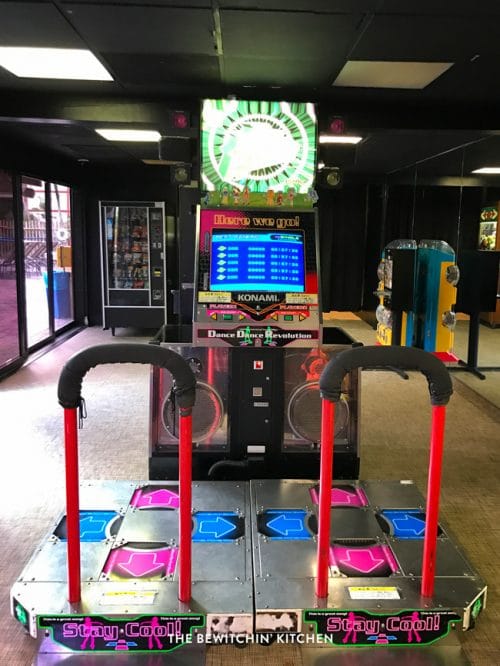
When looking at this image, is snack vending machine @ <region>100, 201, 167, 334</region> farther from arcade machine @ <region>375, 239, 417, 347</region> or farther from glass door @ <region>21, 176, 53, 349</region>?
arcade machine @ <region>375, 239, 417, 347</region>

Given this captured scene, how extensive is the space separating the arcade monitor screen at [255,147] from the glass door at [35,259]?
3.94 m

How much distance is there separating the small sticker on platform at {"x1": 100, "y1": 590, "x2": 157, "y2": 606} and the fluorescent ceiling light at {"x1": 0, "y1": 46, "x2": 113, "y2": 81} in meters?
3.22

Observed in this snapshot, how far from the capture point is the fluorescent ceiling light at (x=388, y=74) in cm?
389

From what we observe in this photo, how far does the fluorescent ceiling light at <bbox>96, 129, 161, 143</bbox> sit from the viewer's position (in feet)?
19.6

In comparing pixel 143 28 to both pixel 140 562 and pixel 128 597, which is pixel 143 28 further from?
pixel 128 597

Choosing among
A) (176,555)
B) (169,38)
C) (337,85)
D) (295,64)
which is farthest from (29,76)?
(176,555)

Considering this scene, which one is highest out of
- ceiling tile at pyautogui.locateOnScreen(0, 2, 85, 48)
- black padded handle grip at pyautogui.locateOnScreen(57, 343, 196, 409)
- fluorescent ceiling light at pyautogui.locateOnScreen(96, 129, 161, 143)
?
ceiling tile at pyautogui.locateOnScreen(0, 2, 85, 48)

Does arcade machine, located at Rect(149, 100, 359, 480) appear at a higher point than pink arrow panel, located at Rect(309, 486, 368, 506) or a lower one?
higher

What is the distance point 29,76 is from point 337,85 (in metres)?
2.35

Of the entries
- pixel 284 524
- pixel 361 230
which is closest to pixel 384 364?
pixel 284 524

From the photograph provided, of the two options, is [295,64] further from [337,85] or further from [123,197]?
[123,197]

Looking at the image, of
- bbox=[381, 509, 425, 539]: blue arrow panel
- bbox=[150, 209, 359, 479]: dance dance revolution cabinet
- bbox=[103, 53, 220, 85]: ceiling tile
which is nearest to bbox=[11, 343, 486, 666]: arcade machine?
bbox=[381, 509, 425, 539]: blue arrow panel

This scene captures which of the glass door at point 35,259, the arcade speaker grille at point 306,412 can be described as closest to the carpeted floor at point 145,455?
the arcade speaker grille at point 306,412

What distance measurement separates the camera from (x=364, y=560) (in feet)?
8.08
